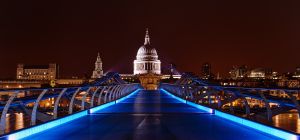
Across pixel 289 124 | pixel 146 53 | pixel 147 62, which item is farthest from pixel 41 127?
pixel 146 53

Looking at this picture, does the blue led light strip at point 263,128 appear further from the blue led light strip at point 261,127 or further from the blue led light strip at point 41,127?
the blue led light strip at point 41,127

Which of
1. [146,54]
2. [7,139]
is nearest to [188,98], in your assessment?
[7,139]

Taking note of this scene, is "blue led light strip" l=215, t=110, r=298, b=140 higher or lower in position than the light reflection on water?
higher

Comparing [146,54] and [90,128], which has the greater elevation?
[146,54]

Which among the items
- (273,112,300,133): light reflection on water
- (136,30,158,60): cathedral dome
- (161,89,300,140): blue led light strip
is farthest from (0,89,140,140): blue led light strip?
(136,30,158,60): cathedral dome

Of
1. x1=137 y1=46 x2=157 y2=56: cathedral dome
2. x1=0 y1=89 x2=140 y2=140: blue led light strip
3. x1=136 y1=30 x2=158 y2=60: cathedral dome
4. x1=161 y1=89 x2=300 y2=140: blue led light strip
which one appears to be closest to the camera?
x1=161 y1=89 x2=300 y2=140: blue led light strip

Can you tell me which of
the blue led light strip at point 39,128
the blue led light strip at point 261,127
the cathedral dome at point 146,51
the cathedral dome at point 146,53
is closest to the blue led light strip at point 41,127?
the blue led light strip at point 39,128

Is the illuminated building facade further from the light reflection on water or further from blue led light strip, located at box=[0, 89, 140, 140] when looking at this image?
blue led light strip, located at box=[0, 89, 140, 140]

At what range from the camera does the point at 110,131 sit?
9711 mm

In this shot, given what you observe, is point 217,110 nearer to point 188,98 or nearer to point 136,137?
point 136,137

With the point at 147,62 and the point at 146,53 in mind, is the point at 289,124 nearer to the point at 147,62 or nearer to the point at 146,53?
the point at 147,62

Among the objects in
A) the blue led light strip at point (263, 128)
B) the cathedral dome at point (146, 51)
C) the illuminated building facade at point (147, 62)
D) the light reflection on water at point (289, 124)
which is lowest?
the light reflection on water at point (289, 124)

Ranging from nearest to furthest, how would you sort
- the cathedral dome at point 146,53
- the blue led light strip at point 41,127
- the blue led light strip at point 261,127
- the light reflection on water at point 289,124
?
1. the blue led light strip at point 261,127
2. the blue led light strip at point 41,127
3. the light reflection on water at point 289,124
4. the cathedral dome at point 146,53

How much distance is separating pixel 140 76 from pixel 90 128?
164m
